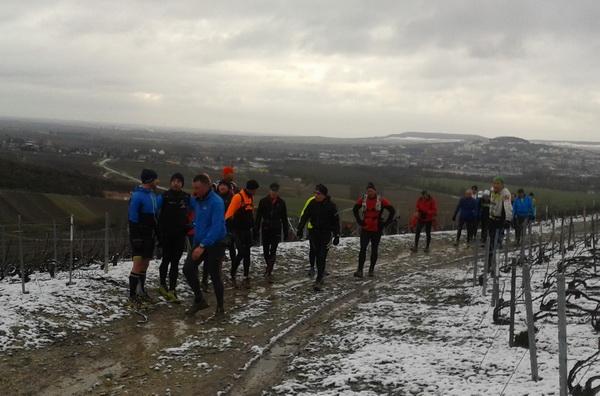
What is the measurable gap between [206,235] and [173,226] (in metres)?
0.76

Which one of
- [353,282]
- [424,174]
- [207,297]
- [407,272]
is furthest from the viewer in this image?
[424,174]

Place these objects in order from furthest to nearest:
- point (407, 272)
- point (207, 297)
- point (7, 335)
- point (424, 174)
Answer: point (424, 174)
point (407, 272)
point (207, 297)
point (7, 335)

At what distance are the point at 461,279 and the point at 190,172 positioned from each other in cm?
6762

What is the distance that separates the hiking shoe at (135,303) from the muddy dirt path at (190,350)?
0.17 metres

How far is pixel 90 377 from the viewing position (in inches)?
202

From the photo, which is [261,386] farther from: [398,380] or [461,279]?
[461,279]

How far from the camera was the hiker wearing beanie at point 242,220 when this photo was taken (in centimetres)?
855

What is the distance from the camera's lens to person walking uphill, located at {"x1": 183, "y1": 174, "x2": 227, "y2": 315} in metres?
6.94

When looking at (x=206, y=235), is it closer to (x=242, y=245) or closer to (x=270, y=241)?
(x=242, y=245)

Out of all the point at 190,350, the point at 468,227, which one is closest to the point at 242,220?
the point at 190,350

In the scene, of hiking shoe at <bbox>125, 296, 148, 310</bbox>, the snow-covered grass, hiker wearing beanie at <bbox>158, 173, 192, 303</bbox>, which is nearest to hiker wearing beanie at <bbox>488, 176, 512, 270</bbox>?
the snow-covered grass

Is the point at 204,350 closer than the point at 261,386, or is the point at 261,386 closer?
the point at 261,386

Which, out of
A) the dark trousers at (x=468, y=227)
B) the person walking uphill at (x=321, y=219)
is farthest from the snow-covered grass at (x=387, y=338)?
the dark trousers at (x=468, y=227)

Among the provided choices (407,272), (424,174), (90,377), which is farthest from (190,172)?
(90,377)
